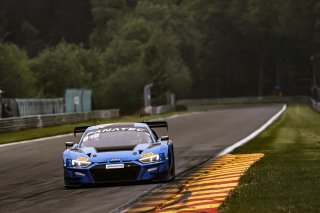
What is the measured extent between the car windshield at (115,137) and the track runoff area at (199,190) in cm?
118

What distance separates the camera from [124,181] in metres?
15.7

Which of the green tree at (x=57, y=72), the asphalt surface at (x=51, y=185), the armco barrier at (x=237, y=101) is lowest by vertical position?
the armco barrier at (x=237, y=101)

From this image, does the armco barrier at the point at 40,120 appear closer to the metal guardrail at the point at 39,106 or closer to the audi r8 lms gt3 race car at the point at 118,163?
the metal guardrail at the point at 39,106

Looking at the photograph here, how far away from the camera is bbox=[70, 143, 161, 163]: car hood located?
611 inches

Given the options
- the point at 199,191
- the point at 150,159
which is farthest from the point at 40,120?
the point at 199,191

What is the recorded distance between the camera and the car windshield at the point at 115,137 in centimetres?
1667

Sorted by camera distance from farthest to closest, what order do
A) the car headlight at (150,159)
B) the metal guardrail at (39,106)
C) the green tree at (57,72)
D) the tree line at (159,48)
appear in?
1. the tree line at (159,48)
2. the green tree at (57,72)
3. the metal guardrail at (39,106)
4. the car headlight at (150,159)

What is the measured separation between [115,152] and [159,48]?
109769 millimetres

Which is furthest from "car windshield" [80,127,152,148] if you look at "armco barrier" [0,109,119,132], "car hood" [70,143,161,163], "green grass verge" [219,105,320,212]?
"armco barrier" [0,109,119,132]

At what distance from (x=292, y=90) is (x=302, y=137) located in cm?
11339

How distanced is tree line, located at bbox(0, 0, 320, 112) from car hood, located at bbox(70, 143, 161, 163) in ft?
258

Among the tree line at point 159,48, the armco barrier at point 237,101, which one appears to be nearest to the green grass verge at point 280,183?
the tree line at point 159,48

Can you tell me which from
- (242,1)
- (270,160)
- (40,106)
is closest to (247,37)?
(242,1)

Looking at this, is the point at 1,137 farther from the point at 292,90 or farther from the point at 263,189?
the point at 292,90
